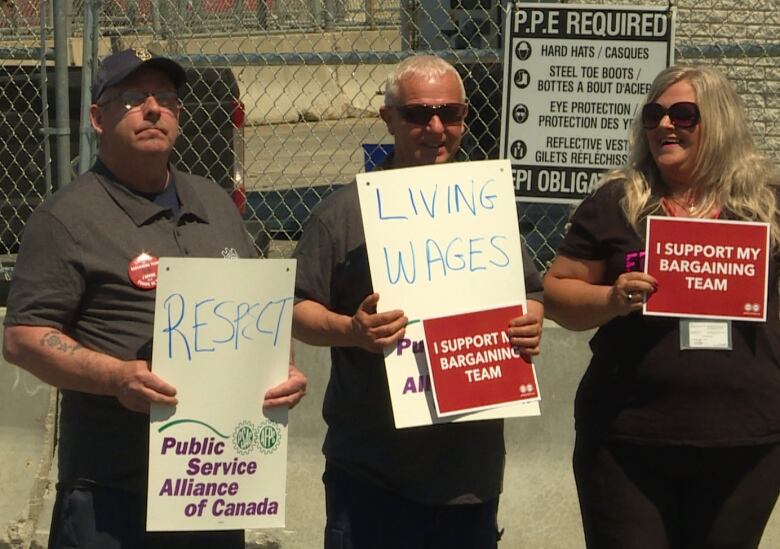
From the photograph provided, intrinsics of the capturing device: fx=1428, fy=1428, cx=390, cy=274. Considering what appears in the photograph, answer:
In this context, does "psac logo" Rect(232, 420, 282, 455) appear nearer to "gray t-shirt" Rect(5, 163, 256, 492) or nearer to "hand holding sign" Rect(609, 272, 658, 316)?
"gray t-shirt" Rect(5, 163, 256, 492)

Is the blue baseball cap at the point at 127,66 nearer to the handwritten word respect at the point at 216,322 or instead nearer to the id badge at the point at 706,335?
the handwritten word respect at the point at 216,322

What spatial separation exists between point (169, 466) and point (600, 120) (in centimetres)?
268

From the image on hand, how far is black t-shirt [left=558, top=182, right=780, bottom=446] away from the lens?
3.74 m

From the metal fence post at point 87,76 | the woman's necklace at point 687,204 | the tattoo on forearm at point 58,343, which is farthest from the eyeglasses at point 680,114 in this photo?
the metal fence post at point 87,76

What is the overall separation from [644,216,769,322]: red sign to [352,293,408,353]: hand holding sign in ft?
2.14

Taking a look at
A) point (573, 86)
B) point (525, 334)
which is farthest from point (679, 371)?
point (573, 86)

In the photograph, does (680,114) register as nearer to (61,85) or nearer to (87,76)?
(87,76)

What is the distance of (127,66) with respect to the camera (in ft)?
11.7

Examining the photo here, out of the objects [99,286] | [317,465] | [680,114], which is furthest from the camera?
[317,465]

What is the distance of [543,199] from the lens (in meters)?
5.65

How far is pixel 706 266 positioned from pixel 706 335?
0.18 meters

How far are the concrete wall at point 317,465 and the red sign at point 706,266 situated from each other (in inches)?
76.2

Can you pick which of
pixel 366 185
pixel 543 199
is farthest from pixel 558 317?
pixel 543 199

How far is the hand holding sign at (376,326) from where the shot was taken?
3.59m
